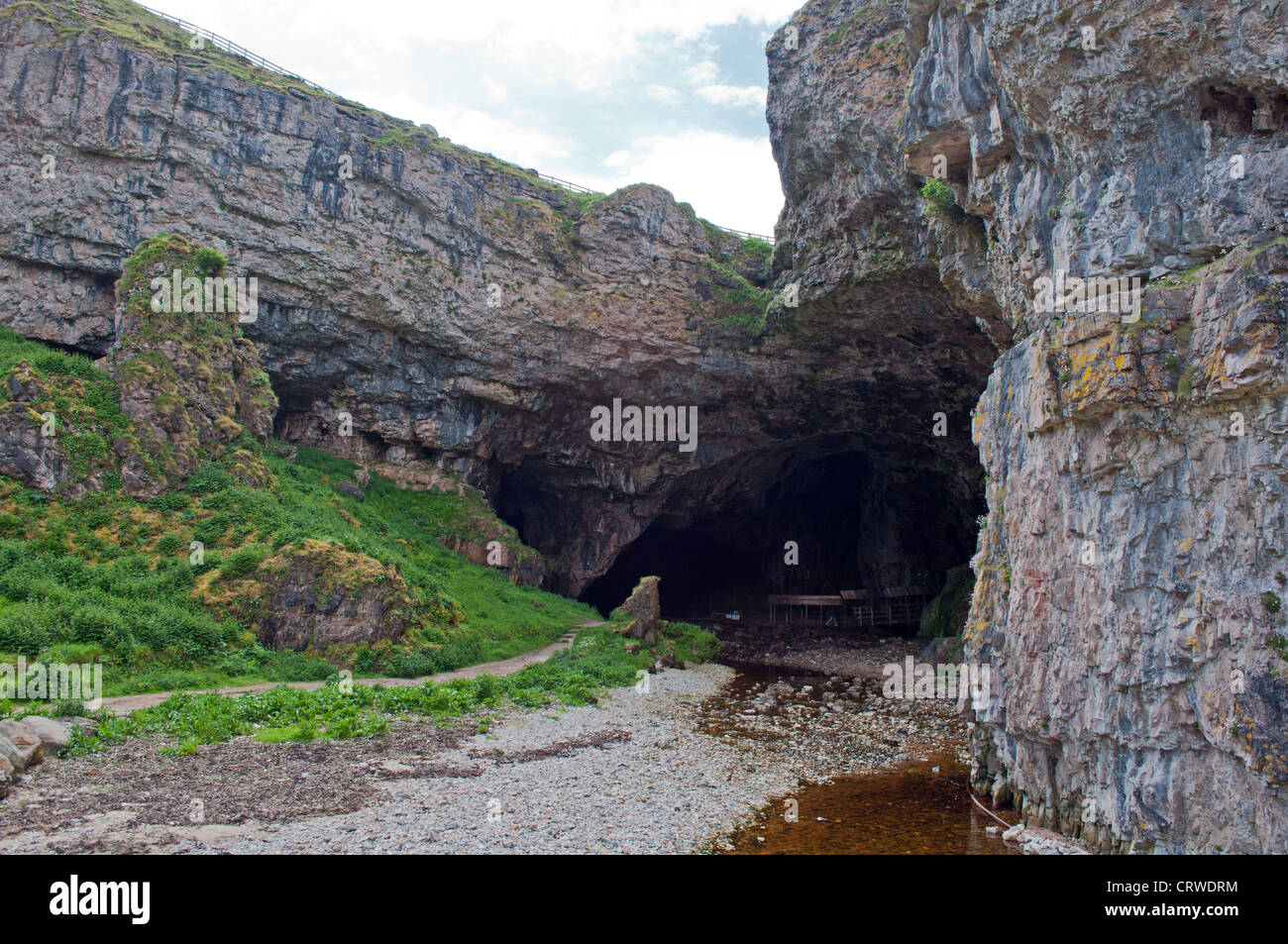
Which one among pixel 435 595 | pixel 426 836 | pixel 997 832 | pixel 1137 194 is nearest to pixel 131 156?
pixel 435 595

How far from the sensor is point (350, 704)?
1670 centimetres

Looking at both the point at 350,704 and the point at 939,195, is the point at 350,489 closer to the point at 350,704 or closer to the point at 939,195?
the point at 350,704

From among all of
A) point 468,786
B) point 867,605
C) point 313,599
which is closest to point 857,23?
point 313,599

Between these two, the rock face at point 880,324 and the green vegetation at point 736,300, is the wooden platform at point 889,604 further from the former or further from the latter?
the green vegetation at point 736,300

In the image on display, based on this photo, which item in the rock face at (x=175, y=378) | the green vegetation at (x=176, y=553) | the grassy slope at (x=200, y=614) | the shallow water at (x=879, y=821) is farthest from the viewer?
the rock face at (x=175, y=378)

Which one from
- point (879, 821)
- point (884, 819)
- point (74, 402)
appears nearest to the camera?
point (879, 821)

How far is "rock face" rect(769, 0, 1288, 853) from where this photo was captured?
8.94m

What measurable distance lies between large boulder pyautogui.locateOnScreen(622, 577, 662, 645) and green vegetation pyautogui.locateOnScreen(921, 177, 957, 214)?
58.9 feet

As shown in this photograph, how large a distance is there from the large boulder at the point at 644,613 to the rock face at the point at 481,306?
11230mm

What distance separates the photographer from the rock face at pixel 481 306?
29578 millimetres

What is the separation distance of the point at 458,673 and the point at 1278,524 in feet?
63.9

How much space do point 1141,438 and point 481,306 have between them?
30.3 meters

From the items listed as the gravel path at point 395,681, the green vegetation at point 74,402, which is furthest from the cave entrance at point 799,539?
the green vegetation at point 74,402
